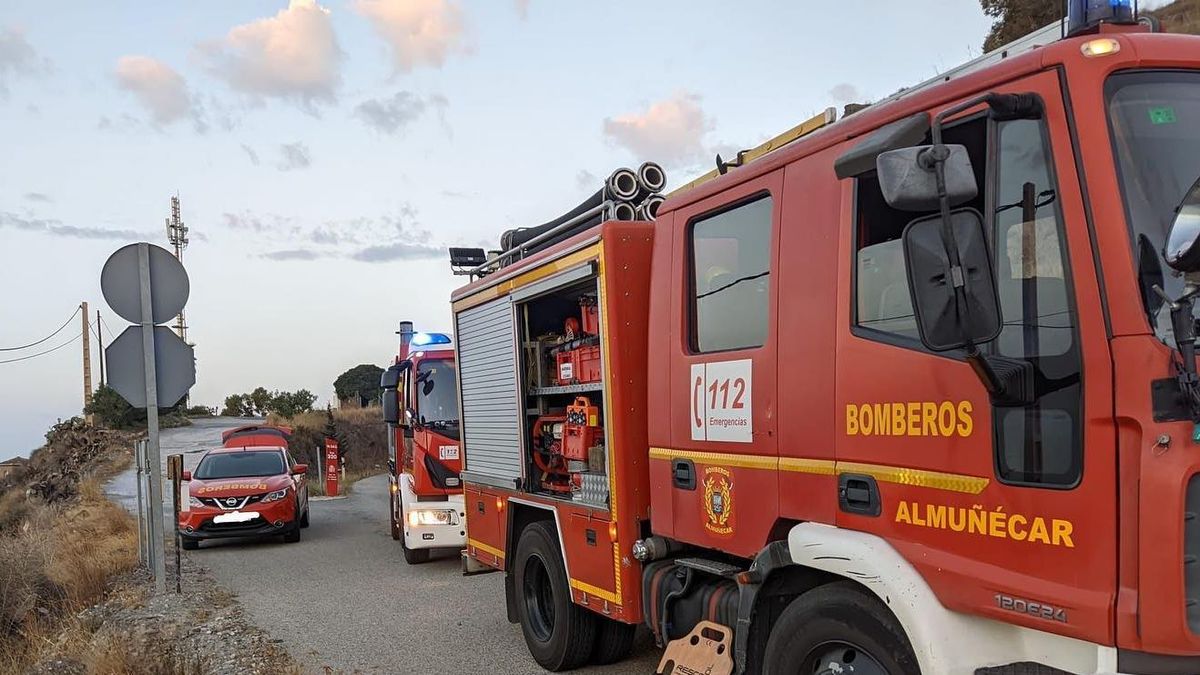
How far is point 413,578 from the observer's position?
421 inches

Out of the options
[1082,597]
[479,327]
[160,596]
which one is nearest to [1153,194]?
[1082,597]

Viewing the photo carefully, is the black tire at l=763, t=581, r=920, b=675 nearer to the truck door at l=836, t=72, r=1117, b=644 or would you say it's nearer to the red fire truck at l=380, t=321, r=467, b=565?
the truck door at l=836, t=72, r=1117, b=644

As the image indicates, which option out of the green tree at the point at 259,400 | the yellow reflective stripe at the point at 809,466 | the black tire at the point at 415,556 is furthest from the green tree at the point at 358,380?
the yellow reflective stripe at the point at 809,466

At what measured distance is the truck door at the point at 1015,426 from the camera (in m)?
2.61

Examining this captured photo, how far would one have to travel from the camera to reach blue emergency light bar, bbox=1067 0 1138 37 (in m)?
2.98

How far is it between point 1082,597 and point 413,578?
29.5 ft

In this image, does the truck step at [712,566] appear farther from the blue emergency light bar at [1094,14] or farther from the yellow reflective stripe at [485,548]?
the yellow reflective stripe at [485,548]

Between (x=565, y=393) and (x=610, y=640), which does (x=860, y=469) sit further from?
(x=610, y=640)

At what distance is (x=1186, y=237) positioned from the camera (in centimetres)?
243

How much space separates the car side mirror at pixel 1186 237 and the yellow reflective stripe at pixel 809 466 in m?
1.39

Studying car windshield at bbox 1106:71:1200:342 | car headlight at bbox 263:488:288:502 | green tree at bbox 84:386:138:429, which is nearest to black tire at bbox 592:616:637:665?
car windshield at bbox 1106:71:1200:342

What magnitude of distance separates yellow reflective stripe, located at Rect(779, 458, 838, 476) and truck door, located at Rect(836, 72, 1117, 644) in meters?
0.20

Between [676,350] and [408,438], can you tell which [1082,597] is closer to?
[676,350]

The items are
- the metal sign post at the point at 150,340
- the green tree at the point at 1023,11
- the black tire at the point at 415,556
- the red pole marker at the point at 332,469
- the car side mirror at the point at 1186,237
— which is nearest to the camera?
the car side mirror at the point at 1186,237
